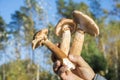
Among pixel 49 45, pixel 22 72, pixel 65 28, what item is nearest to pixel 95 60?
pixel 22 72

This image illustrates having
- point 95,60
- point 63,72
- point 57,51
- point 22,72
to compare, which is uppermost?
point 95,60

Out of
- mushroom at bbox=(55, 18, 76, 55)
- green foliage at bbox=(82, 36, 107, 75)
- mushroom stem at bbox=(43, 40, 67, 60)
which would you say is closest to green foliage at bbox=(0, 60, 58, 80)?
green foliage at bbox=(82, 36, 107, 75)

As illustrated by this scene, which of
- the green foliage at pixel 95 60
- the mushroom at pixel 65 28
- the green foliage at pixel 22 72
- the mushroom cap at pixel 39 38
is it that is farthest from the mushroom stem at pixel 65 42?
the green foliage at pixel 22 72

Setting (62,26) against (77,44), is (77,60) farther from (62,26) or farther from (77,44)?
(62,26)

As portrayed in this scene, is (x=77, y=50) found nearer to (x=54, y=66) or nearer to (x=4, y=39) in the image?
(x=54, y=66)

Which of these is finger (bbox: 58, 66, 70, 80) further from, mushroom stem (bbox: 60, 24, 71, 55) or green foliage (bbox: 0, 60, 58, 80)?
green foliage (bbox: 0, 60, 58, 80)

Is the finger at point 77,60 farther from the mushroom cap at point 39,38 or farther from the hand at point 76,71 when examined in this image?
the mushroom cap at point 39,38
